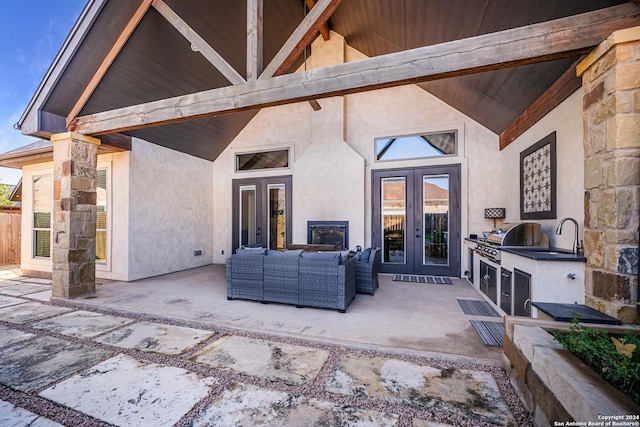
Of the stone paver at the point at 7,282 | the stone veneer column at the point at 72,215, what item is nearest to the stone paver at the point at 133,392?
the stone veneer column at the point at 72,215

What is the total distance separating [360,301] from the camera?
4.09m

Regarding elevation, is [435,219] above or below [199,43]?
below

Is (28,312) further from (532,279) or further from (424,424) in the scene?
(532,279)

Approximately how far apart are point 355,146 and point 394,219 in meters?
2.03

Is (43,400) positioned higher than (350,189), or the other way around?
(350,189)

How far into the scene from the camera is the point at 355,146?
6633 millimetres

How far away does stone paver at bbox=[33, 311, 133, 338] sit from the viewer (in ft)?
10.1

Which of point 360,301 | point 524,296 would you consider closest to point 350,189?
point 360,301

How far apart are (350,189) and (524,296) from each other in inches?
156

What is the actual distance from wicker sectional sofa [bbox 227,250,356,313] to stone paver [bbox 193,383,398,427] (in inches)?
67.9

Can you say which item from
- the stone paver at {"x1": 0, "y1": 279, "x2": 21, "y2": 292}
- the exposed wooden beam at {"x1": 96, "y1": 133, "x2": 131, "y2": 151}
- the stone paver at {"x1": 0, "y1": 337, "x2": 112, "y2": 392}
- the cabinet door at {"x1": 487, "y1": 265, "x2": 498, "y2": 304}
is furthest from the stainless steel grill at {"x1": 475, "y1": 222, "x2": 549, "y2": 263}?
the stone paver at {"x1": 0, "y1": 279, "x2": 21, "y2": 292}

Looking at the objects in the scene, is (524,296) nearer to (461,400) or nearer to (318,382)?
(461,400)

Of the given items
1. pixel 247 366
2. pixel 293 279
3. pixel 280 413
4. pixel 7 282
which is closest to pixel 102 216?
pixel 7 282

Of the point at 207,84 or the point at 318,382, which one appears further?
the point at 207,84
